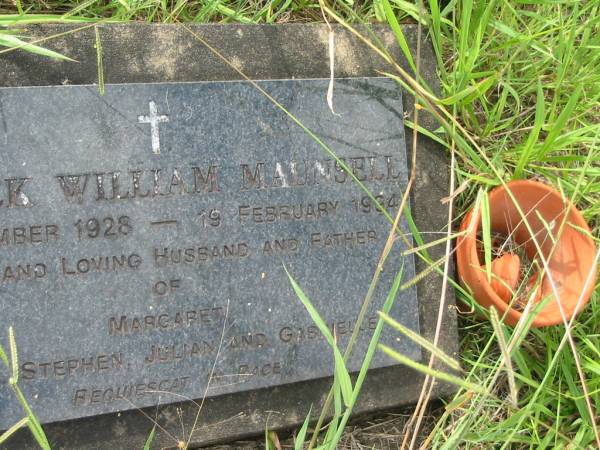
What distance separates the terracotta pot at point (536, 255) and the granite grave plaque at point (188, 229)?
184 millimetres

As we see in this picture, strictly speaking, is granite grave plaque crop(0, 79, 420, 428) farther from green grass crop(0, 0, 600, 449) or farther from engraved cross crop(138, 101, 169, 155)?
green grass crop(0, 0, 600, 449)

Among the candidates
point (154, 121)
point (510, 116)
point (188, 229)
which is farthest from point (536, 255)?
point (154, 121)

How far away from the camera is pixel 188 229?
1.46m

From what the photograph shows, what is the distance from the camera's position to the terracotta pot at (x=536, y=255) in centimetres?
155

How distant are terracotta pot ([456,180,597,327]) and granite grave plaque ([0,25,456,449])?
18cm

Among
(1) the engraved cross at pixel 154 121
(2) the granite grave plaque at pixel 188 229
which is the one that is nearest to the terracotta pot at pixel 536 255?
(2) the granite grave plaque at pixel 188 229

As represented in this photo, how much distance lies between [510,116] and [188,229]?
3.72 feet

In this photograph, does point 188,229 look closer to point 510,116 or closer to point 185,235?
point 185,235

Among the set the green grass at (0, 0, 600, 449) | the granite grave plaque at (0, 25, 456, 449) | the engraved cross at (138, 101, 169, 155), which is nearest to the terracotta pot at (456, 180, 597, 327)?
the green grass at (0, 0, 600, 449)

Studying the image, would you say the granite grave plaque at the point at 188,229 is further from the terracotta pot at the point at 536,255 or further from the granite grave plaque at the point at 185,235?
the terracotta pot at the point at 536,255

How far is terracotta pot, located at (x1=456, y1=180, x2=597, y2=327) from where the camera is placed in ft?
5.07

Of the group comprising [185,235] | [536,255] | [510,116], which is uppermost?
[510,116]

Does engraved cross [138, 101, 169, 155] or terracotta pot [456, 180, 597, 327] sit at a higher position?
engraved cross [138, 101, 169, 155]

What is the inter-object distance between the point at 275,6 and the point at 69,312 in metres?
1.11
